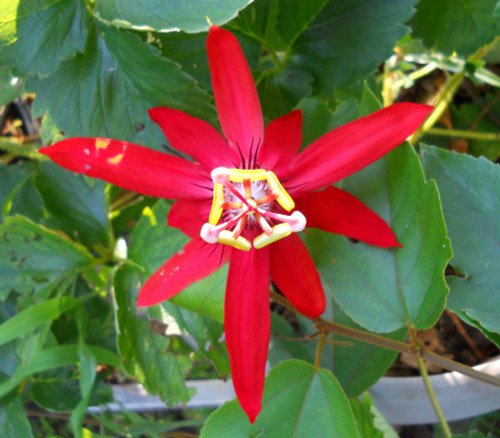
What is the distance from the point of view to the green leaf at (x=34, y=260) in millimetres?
813

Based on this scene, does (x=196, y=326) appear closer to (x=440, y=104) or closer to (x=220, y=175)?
(x=220, y=175)

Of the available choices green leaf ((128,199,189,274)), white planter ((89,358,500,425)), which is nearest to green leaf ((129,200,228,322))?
green leaf ((128,199,189,274))

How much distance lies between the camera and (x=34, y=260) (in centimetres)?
82

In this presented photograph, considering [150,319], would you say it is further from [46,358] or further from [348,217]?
[348,217]

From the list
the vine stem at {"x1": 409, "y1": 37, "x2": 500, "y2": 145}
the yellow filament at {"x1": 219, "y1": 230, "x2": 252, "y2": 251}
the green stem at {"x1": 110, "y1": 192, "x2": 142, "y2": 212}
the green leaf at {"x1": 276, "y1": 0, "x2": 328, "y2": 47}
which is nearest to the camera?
the yellow filament at {"x1": 219, "y1": 230, "x2": 252, "y2": 251}

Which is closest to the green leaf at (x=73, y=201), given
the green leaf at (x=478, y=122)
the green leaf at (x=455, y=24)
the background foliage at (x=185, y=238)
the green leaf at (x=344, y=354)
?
the background foliage at (x=185, y=238)

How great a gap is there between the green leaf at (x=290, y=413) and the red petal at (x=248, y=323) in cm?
10

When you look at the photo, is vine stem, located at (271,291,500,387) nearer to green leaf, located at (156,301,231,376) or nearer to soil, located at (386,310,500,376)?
green leaf, located at (156,301,231,376)

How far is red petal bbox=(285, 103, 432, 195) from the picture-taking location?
0.47m

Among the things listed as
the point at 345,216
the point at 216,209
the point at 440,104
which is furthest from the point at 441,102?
the point at 216,209

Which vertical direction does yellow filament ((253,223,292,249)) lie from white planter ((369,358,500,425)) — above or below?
above

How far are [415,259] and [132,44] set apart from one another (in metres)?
0.41

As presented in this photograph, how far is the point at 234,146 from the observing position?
0.53 metres

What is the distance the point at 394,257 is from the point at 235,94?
25 cm
